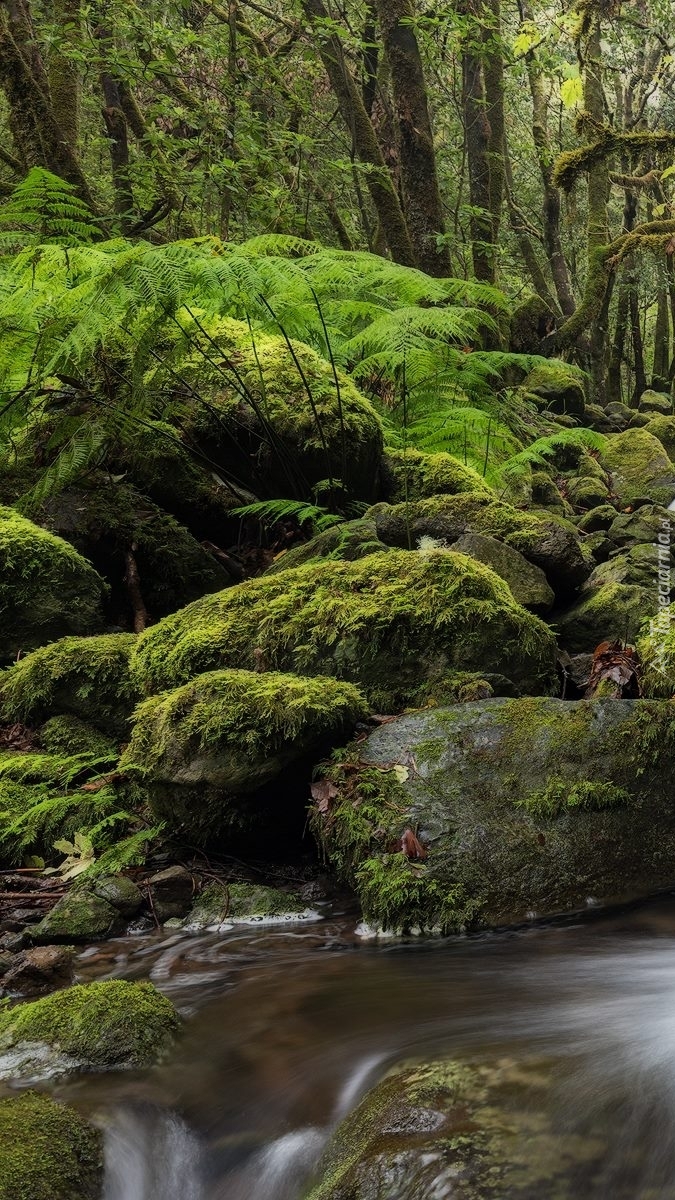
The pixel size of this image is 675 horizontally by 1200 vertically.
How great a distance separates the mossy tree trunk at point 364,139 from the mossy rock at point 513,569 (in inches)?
220

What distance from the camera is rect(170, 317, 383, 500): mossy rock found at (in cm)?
587

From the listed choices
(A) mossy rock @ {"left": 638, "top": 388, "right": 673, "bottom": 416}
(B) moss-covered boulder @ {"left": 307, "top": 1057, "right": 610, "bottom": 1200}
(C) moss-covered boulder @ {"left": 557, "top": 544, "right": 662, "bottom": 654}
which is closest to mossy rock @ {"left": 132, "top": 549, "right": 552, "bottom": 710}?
(C) moss-covered boulder @ {"left": 557, "top": 544, "right": 662, "bottom": 654}

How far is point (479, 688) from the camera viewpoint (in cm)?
395

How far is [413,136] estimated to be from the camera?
841cm

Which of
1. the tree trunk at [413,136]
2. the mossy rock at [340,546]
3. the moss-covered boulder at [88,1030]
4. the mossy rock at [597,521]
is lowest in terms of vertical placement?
the moss-covered boulder at [88,1030]

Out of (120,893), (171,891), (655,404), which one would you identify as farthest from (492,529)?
(655,404)

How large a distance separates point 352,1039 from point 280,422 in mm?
4303

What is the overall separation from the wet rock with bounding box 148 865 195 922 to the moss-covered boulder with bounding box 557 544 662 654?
7.95 ft

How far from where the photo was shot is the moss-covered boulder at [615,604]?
4598 mm

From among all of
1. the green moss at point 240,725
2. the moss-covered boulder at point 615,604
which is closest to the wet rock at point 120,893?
the green moss at point 240,725

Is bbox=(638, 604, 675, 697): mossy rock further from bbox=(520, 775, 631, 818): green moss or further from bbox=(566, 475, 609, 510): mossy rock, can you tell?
bbox=(566, 475, 609, 510): mossy rock

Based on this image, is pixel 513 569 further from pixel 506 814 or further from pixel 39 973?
pixel 39 973

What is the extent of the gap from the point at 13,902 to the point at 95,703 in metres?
1.34

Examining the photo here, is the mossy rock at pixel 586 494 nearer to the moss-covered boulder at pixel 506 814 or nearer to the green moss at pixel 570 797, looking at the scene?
the moss-covered boulder at pixel 506 814
